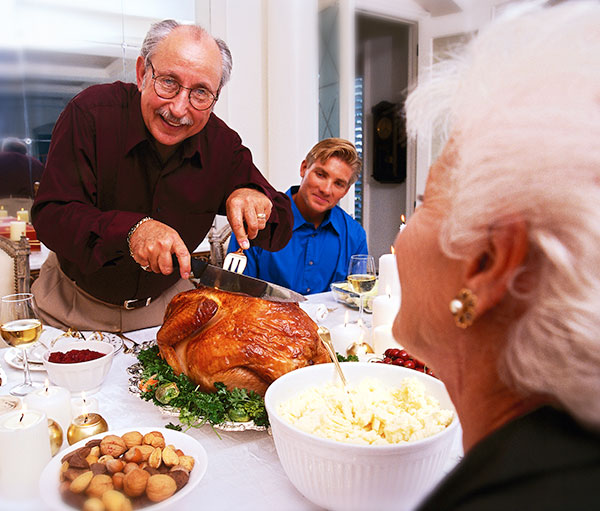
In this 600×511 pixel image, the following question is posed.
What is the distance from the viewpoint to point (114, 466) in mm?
906

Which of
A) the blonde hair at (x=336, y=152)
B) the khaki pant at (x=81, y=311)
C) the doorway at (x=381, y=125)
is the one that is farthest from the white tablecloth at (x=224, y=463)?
the doorway at (x=381, y=125)

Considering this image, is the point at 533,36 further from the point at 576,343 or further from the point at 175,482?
the point at 175,482

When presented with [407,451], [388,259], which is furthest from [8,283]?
[407,451]

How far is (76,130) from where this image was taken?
204 centimetres

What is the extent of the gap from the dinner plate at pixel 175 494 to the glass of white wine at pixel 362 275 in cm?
128

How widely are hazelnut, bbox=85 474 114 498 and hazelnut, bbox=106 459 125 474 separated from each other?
Answer: 0.07ft

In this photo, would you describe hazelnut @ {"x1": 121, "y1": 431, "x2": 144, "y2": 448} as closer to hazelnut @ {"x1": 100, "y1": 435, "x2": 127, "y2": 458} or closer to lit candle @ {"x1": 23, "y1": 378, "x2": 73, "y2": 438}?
hazelnut @ {"x1": 100, "y1": 435, "x2": 127, "y2": 458}

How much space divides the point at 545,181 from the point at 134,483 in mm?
764

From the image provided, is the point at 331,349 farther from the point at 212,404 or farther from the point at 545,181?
the point at 545,181

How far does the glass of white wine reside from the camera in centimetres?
222

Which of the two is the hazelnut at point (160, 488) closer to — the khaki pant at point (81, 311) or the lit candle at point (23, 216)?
the khaki pant at point (81, 311)

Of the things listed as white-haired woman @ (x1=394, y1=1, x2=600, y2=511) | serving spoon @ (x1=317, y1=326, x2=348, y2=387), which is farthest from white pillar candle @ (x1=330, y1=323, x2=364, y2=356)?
white-haired woman @ (x1=394, y1=1, x2=600, y2=511)

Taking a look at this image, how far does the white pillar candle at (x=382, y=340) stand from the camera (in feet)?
5.31

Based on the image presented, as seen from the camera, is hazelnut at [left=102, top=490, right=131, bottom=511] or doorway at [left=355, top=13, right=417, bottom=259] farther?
doorway at [left=355, top=13, right=417, bottom=259]
